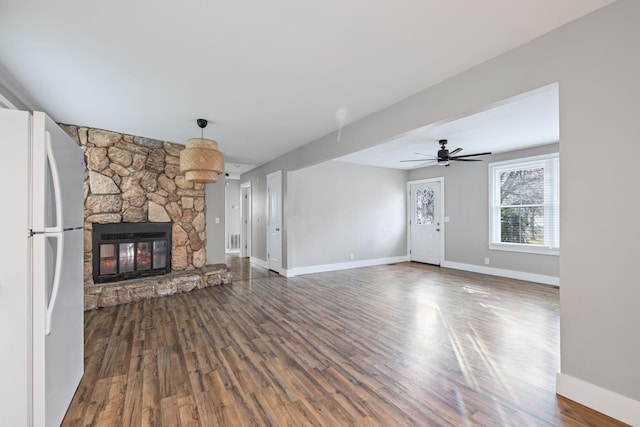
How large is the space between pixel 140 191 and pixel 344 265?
4471mm

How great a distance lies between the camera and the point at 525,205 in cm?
555

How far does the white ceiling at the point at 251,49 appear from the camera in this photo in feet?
5.86

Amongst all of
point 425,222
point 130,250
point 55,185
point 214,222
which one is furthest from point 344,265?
point 55,185

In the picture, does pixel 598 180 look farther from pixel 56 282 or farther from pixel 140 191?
pixel 140 191

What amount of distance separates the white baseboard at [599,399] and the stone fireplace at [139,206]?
15.7 ft

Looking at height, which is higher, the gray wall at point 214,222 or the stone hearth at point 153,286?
the gray wall at point 214,222

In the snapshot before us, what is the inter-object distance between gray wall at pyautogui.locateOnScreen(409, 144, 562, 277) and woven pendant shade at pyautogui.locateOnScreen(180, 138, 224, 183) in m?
5.51

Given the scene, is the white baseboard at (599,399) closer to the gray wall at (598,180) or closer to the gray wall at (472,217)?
the gray wall at (598,180)

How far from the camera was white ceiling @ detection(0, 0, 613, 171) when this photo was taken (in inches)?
70.3

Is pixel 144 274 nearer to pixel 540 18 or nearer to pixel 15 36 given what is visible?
pixel 15 36

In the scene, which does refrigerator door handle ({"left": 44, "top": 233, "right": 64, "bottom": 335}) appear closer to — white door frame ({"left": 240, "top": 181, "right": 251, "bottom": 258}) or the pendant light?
the pendant light

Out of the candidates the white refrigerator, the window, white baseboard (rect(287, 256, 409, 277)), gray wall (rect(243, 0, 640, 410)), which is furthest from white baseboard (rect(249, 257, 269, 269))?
gray wall (rect(243, 0, 640, 410))

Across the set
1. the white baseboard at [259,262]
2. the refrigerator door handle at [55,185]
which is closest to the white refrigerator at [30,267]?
the refrigerator door handle at [55,185]

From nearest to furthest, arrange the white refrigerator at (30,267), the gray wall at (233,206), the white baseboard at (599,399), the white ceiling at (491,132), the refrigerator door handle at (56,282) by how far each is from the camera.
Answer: the white refrigerator at (30,267), the refrigerator door handle at (56,282), the white baseboard at (599,399), the white ceiling at (491,132), the gray wall at (233,206)
